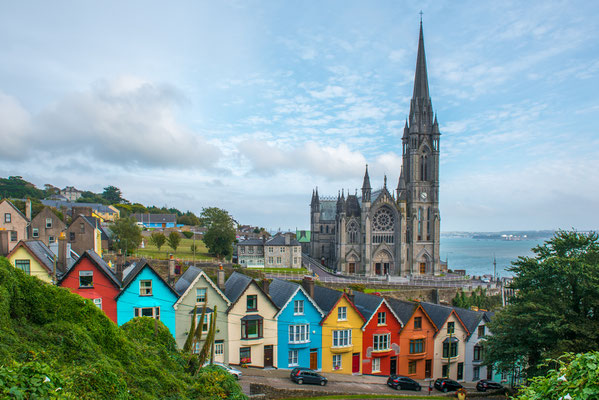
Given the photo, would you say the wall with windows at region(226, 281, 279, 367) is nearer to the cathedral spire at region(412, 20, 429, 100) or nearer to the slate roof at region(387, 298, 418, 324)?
the slate roof at region(387, 298, 418, 324)

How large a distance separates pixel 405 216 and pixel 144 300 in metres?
66.3

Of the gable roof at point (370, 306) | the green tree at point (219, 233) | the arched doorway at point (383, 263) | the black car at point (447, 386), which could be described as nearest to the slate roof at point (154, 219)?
the green tree at point (219, 233)

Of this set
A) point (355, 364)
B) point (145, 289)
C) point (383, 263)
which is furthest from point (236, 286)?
point (383, 263)

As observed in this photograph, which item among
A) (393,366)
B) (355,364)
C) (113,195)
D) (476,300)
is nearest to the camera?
(355,364)

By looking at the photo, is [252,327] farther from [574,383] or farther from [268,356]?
[574,383]

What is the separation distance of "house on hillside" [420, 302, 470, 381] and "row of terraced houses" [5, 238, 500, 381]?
0.29 ft

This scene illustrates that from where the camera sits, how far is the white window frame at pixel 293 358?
31734 millimetres

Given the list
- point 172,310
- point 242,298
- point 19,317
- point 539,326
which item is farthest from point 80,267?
point 539,326

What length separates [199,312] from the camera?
2944cm

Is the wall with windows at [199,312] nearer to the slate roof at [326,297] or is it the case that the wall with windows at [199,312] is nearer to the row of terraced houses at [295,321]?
the row of terraced houses at [295,321]

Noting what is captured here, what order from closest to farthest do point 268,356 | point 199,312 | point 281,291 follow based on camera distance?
point 199,312 → point 268,356 → point 281,291

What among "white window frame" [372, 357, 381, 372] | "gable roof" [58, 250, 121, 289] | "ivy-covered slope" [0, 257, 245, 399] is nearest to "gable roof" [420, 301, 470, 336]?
"white window frame" [372, 357, 381, 372]

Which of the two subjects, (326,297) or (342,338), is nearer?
(342,338)

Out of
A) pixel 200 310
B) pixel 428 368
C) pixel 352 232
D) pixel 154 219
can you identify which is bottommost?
pixel 428 368
